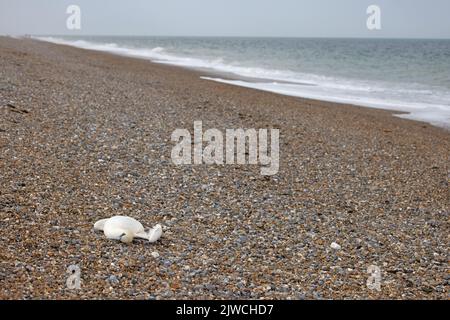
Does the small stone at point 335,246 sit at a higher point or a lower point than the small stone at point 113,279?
lower

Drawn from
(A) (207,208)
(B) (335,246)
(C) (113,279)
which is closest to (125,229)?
(C) (113,279)

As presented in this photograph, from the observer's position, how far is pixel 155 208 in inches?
293

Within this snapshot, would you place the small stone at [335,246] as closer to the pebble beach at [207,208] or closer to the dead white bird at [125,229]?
the pebble beach at [207,208]

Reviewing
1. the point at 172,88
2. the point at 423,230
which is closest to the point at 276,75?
the point at 172,88

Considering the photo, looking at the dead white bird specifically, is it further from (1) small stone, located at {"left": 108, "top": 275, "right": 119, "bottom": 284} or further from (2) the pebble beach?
(1) small stone, located at {"left": 108, "top": 275, "right": 119, "bottom": 284}

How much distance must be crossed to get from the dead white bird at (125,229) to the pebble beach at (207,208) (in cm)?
12

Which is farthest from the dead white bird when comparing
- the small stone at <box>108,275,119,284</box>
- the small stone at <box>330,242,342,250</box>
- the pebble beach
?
the small stone at <box>330,242,342,250</box>

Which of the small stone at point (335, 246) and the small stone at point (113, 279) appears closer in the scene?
the small stone at point (113, 279)

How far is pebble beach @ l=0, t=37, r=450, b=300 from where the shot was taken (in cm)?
554

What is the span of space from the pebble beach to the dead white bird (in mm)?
123

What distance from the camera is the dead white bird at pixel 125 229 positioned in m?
6.24

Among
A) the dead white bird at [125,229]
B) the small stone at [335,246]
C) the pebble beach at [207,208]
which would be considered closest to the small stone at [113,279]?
the pebble beach at [207,208]

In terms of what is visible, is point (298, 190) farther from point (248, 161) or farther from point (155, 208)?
point (155, 208)
